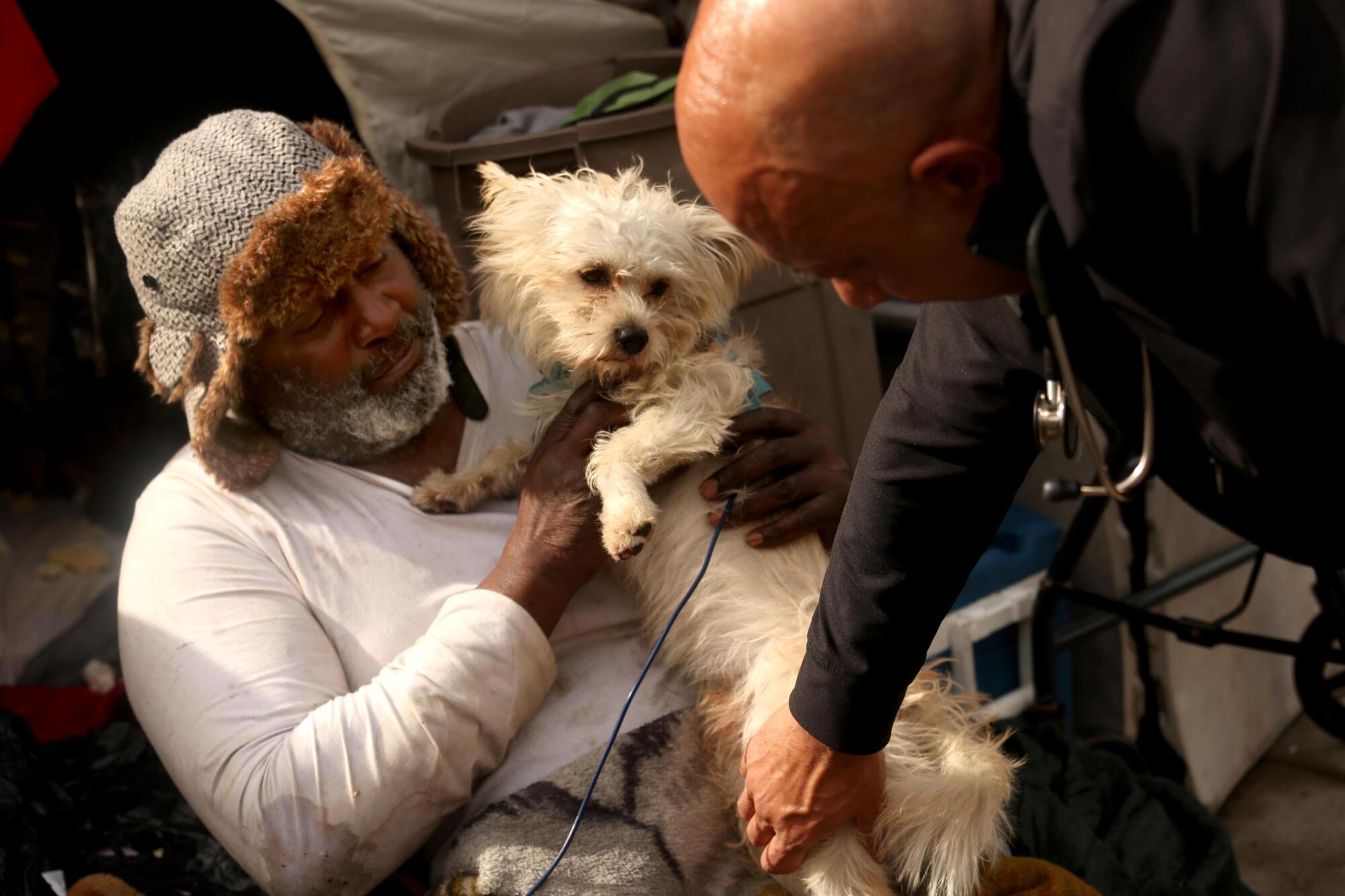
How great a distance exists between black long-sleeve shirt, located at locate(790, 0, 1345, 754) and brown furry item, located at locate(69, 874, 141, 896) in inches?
64.4

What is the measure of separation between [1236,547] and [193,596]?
2.95 m

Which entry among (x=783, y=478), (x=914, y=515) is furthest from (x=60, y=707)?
(x=914, y=515)

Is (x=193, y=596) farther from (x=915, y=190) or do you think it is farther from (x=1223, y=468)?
(x=1223, y=468)

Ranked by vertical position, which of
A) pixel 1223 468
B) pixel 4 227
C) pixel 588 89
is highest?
pixel 1223 468

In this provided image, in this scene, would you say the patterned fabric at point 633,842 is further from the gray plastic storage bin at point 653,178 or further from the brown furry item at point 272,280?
the gray plastic storage bin at point 653,178

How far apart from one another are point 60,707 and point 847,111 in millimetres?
2530

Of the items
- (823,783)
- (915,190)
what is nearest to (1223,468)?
(915,190)

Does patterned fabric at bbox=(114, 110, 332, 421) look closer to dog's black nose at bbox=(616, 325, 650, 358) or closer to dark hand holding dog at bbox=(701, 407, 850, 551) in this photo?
dog's black nose at bbox=(616, 325, 650, 358)

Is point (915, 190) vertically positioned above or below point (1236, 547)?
above

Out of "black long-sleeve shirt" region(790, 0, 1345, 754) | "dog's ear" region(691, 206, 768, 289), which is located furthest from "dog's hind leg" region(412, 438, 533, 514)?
"black long-sleeve shirt" region(790, 0, 1345, 754)

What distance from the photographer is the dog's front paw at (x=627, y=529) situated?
1.62 m

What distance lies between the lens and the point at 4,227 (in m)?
2.62

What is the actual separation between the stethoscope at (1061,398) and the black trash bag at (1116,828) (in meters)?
1.10

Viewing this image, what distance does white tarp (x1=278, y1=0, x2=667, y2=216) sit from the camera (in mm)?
2771
